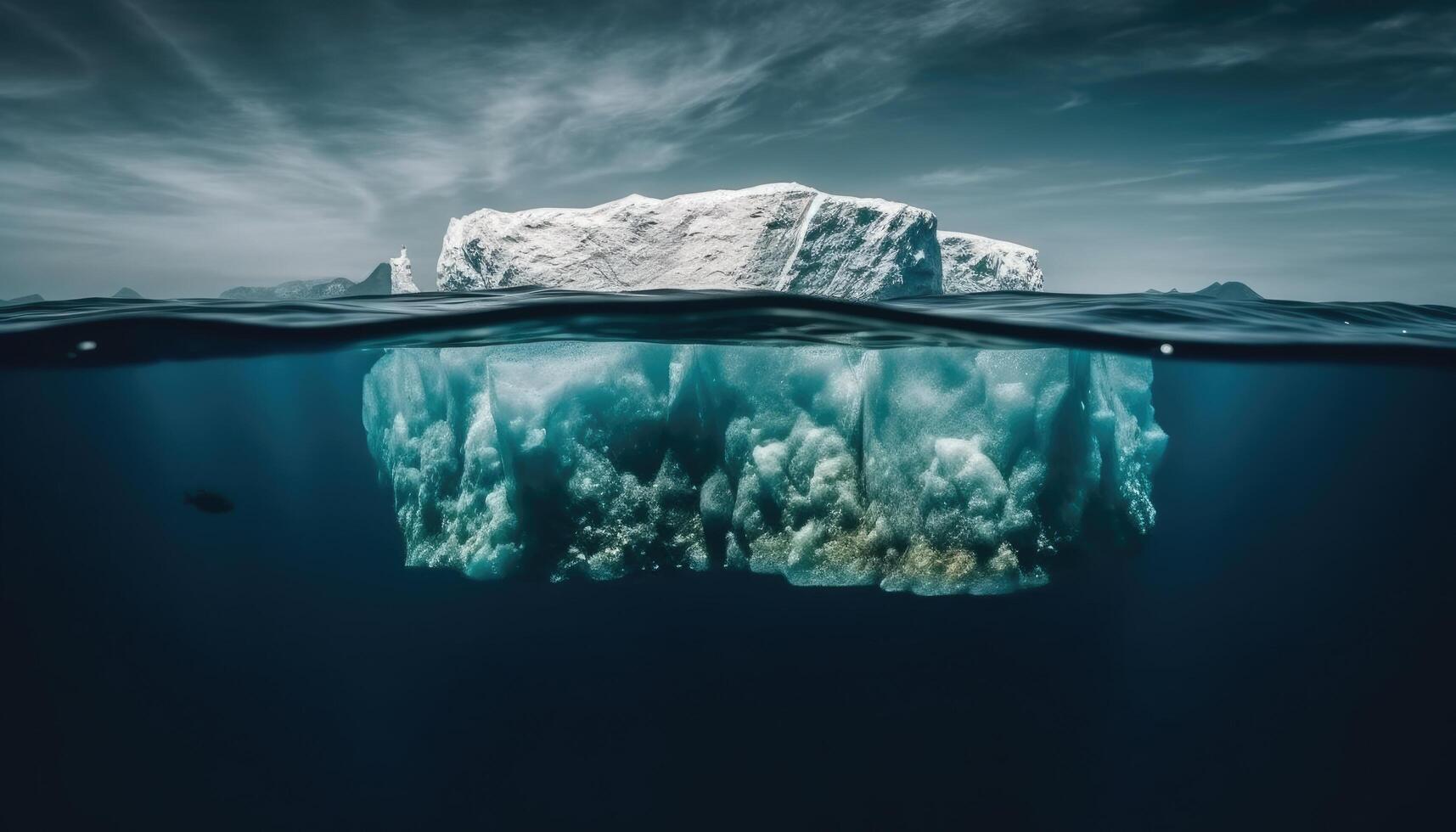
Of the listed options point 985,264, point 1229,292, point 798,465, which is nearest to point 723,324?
point 798,465

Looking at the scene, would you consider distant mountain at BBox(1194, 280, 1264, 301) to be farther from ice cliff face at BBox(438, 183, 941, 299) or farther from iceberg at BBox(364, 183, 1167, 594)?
ice cliff face at BBox(438, 183, 941, 299)

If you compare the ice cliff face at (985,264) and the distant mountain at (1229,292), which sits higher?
the ice cliff face at (985,264)

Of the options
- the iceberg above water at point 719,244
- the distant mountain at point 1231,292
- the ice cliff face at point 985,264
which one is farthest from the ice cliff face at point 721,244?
the distant mountain at point 1231,292

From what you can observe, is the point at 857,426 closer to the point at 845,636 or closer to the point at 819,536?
the point at 819,536

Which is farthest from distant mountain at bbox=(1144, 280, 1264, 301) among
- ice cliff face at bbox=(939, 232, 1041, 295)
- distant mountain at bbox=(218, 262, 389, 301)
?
ice cliff face at bbox=(939, 232, 1041, 295)

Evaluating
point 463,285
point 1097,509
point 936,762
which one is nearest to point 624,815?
point 936,762

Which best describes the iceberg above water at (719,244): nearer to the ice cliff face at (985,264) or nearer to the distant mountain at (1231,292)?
the ice cliff face at (985,264)
